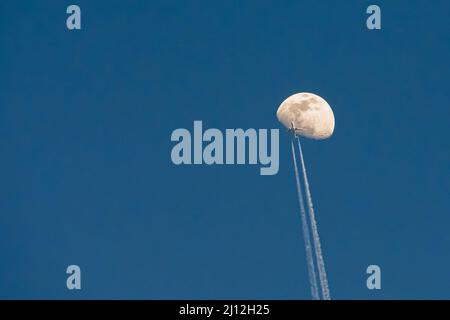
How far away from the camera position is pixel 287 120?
455ft

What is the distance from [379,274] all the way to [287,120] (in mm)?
27514
